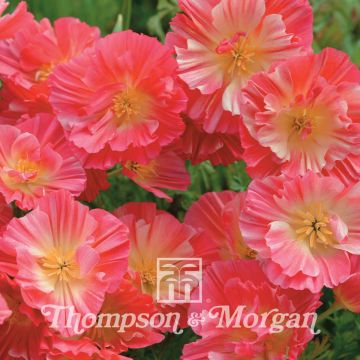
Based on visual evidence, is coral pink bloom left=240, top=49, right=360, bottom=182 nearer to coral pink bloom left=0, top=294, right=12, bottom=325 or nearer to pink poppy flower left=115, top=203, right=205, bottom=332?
pink poppy flower left=115, top=203, right=205, bottom=332

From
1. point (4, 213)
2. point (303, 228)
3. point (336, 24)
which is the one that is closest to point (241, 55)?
point (303, 228)

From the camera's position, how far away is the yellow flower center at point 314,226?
841 millimetres

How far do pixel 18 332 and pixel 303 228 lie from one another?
12.1 inches

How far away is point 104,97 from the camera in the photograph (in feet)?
2.93

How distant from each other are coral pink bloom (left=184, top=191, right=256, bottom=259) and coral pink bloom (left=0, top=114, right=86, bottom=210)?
0.49 ft

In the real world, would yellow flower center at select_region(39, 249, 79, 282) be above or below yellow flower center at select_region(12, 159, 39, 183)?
below

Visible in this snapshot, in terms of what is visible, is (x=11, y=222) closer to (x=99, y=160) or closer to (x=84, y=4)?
(x=99, y=160)

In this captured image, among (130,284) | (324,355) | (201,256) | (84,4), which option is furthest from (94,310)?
(84,4)

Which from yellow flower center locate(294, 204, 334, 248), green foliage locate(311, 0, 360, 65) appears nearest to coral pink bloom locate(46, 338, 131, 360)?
yellow flower center locate(294, 204, 334, 248)

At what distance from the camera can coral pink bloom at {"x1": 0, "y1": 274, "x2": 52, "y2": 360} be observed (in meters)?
0.80

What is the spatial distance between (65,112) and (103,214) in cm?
14

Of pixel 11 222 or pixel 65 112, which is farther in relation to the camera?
pixel 65 112

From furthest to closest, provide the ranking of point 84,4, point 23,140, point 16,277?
point 84,4 < point 23,140 < point 16,277

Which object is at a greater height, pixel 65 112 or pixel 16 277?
pixel 65 112
